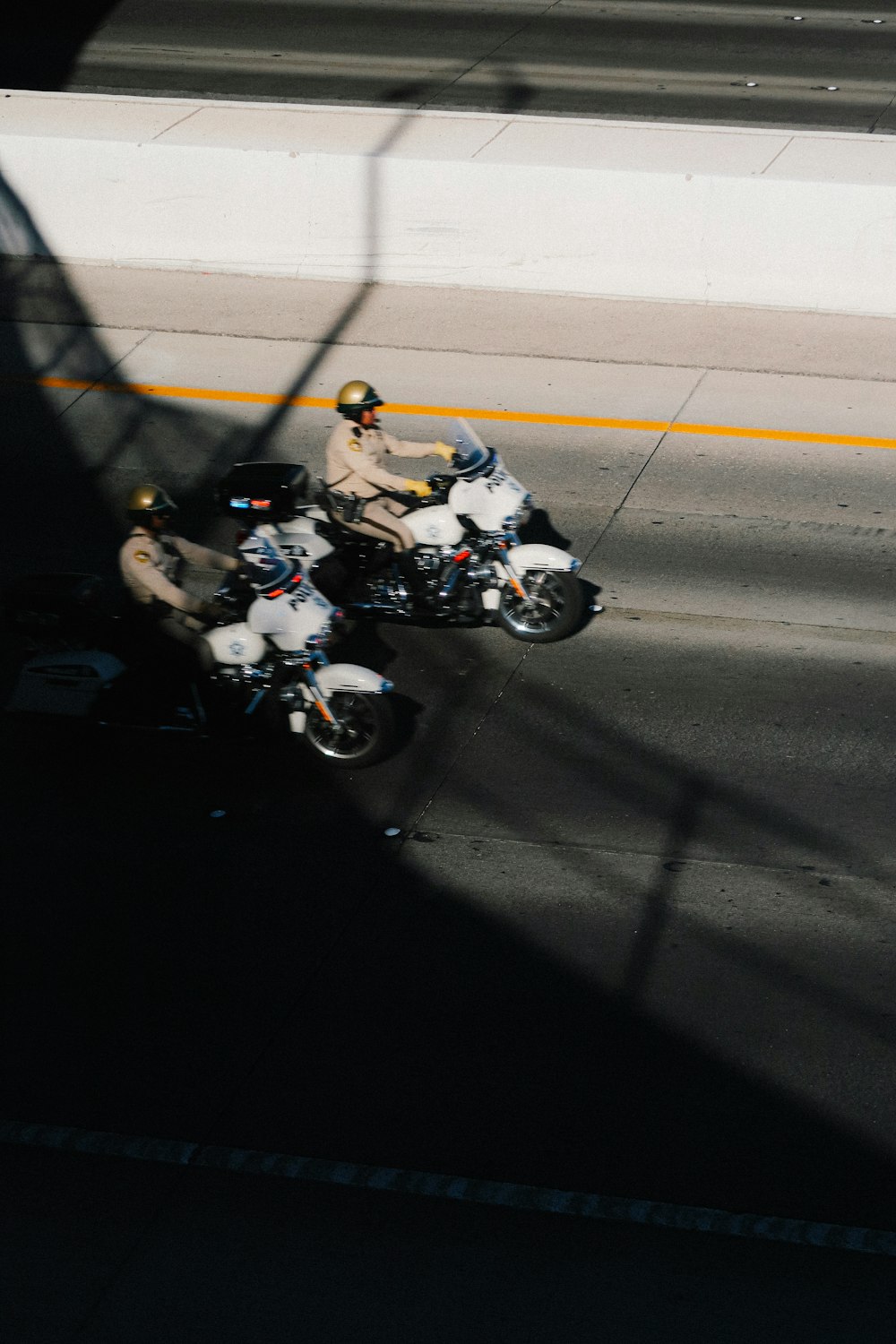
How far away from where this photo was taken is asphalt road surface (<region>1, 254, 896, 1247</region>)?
24.1 ft

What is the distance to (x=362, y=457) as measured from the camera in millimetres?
11391

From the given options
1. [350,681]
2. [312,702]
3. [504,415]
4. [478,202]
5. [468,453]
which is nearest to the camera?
[350,681]

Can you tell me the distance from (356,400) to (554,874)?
4.18m

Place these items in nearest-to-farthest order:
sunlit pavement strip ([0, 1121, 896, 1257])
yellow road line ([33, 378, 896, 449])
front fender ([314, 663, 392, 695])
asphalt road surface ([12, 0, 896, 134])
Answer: sunlit pavement strip ([0, 1121, 896, 1257]), front fender ([314, 663, 392, 695]), yellow road line ([33, 378, 896, 449]), asphalt road surface ([12, 0, 896, 134])

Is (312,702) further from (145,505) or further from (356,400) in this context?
→ (356,400)

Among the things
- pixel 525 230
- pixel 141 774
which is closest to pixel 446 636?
pixel 141 774

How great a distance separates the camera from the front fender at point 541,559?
35.4ft

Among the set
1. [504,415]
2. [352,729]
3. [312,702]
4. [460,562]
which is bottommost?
[504,415]

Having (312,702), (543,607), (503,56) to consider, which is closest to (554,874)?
(312,702)

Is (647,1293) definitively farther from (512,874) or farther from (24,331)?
(24,331)

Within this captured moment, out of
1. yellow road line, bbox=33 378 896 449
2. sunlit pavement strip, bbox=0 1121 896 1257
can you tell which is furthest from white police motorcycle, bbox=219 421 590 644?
sunlit pavement strip, bbox=0 1121 896 1257

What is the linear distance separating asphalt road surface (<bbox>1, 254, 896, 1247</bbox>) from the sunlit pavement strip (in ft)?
0.27

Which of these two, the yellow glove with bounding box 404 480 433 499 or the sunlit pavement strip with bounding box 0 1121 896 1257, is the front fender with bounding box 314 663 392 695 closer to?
the yellow glove with bounding box 404 480 433 499

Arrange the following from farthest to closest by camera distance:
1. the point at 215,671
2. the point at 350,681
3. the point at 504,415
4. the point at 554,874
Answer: the point at 504,415 < the point at 215,671 < the point at 350,681 < the point at 554,874
